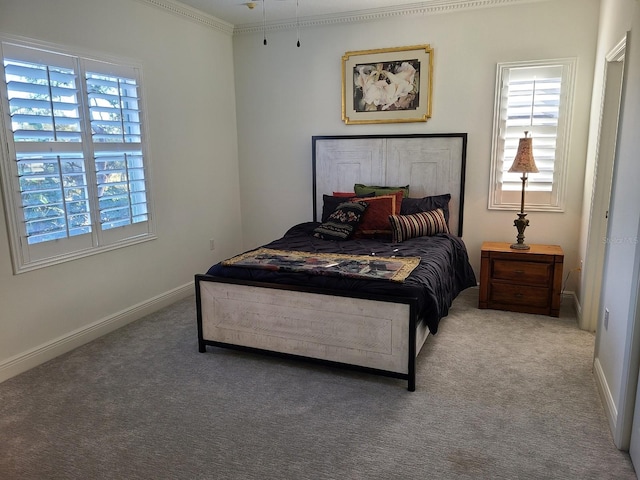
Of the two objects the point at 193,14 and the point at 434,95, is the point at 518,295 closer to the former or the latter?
the point at 434,95

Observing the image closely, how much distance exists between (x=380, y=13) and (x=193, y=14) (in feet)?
5.86

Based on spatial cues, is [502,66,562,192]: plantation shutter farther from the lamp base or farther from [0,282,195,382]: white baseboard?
[0,282,195,382]: white baseboard

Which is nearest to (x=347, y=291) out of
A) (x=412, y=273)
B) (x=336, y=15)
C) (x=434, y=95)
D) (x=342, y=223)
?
(x=412, y=273)

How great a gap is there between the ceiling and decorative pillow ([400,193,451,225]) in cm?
177

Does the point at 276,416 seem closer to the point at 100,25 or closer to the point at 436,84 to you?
the point at 100,25

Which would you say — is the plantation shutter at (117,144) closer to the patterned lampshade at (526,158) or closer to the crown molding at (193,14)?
the crown molding at (193,14)

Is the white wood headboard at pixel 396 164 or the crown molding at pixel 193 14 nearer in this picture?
the crown molding at pixel 193 14

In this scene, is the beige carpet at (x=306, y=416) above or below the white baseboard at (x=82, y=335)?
below

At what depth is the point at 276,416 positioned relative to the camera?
2461mm

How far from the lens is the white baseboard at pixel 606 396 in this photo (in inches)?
89.0

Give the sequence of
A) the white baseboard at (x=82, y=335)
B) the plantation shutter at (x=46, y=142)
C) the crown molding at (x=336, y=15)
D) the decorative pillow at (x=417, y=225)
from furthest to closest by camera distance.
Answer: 1. the crown molding at (x=336, y=15)
2. the decorative pillow at (x=417, y=225)
3. the white baseboard at (x=82, y=335)
4. the plantation shutter at (x=46, y=142)

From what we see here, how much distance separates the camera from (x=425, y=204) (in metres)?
4.31

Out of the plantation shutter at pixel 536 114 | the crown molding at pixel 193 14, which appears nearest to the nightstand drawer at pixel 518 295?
the plantation shutter at pixel 536 114

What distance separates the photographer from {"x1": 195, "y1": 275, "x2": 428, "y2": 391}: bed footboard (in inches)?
104
